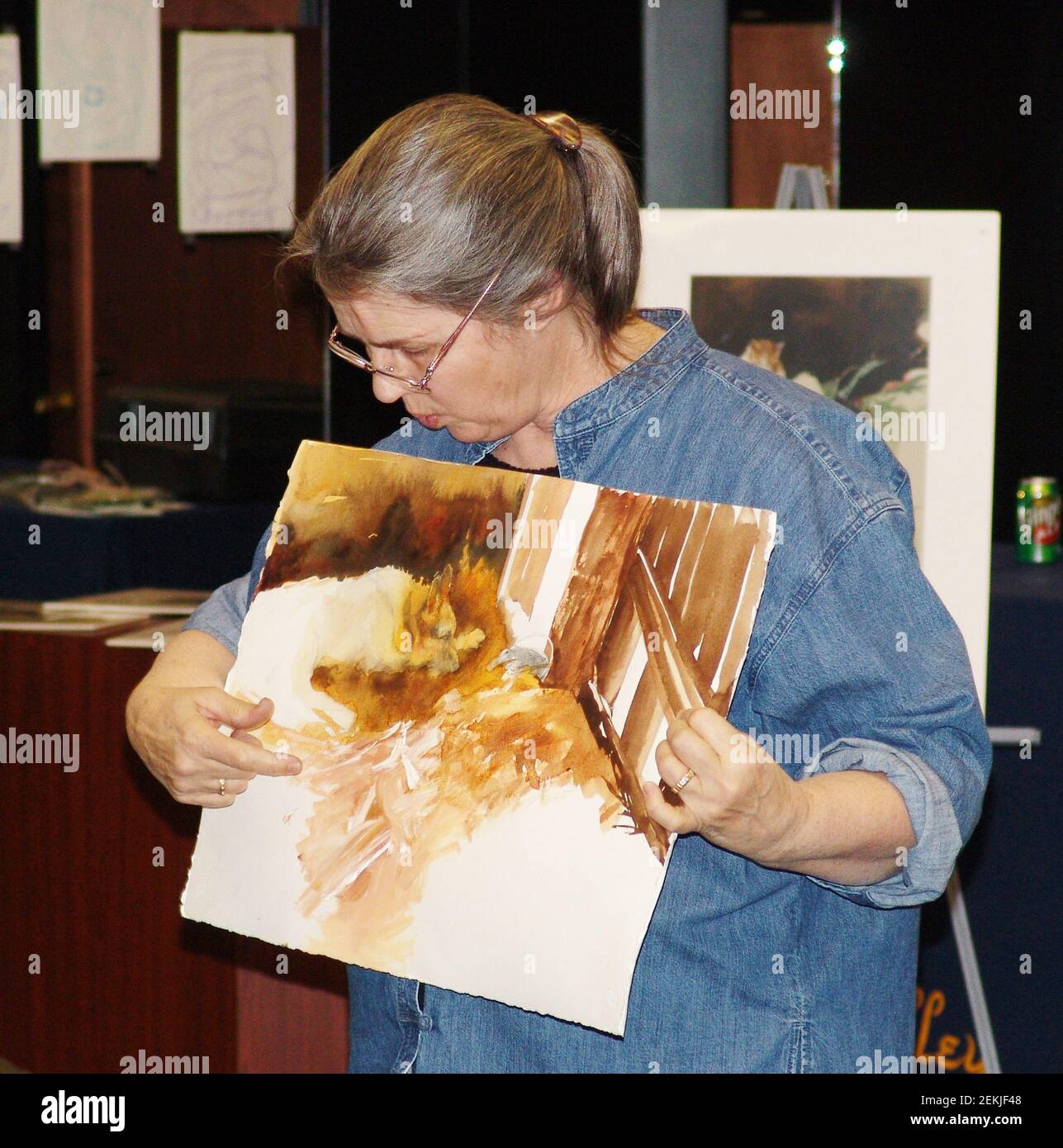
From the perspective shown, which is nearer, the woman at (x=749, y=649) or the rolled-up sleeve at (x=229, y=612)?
the woman at (x=749, y=649)

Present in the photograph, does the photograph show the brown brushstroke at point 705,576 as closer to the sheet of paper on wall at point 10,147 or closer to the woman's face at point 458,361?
the woman's face at point 458,361

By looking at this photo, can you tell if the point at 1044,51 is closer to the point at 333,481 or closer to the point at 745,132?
the point at 745,132

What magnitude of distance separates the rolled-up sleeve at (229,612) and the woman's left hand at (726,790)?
17.7 inches

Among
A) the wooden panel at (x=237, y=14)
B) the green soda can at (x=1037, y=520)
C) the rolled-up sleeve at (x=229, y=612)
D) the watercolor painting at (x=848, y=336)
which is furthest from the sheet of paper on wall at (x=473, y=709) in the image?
the wooden panel at (x=237, y=14)

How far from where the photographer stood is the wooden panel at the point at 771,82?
2518 millimetres

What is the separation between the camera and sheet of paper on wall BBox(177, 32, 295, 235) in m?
2.24

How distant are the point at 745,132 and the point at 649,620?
1.78 m

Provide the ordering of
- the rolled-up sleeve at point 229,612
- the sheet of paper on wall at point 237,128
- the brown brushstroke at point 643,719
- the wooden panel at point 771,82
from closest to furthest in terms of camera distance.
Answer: the brown brushstroke at point 643,719 < the rolled-up sleeve at point 229,612 < the sheet of paper on wall at point 237,128 < the wooden panel at point 771,82

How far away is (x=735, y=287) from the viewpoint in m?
1.61

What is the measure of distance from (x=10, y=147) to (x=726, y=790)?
2058 mm

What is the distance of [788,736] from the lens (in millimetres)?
954

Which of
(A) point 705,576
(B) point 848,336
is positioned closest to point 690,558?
(A) point 705,576

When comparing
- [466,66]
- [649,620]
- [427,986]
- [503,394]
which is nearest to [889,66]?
[466,66]

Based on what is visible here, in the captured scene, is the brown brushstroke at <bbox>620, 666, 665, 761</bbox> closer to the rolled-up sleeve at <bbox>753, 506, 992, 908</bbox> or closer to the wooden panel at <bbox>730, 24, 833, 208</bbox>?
the rolled-up sleeve at <bbox>753, 506, 992, 908</bbox>
